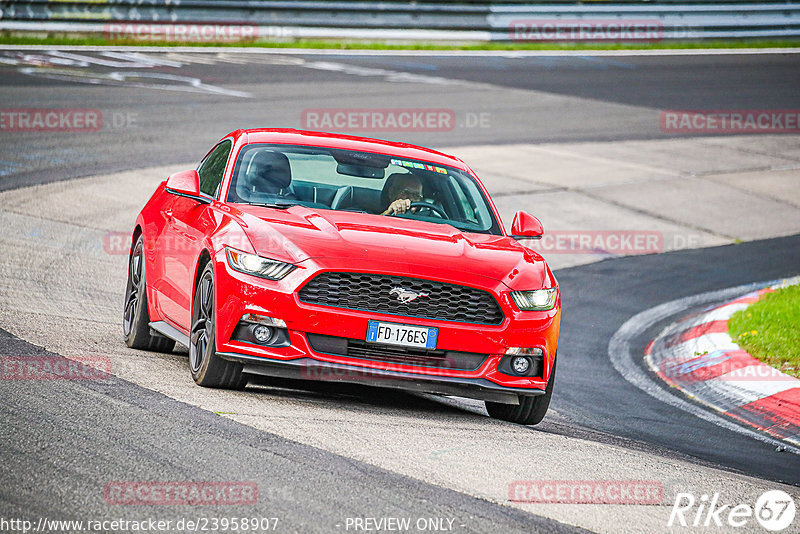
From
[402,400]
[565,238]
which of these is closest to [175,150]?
[565,238]

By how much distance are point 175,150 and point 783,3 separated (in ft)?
72.3

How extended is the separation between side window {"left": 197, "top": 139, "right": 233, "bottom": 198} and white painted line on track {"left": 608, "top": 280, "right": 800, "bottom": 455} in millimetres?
3649

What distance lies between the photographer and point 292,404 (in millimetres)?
6914

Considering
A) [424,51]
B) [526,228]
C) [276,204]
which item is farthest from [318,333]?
[424,51]

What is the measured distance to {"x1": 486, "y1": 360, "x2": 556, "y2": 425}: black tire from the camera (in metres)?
7.40

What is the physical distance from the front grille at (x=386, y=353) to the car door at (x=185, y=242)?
3.64ft

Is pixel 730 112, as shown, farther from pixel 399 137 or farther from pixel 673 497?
pixel 673 497

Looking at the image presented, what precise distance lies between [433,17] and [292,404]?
977 inches

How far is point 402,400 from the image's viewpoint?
7852 millimetres

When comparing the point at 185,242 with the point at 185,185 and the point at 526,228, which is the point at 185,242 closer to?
the point at 185,185

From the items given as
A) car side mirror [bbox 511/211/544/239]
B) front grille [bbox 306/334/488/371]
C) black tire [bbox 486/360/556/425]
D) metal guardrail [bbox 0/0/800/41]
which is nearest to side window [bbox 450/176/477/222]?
car side mirror [bbox 511/211/544/239]

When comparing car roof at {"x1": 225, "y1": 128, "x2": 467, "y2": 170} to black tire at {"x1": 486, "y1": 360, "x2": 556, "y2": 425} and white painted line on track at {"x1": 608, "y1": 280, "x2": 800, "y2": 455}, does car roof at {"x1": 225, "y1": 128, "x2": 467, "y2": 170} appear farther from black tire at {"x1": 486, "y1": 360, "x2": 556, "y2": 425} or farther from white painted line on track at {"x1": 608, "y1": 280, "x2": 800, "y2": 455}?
white painted line on track at {"x1": 608, "y1": 280, "x2": 800, "y2": 455}

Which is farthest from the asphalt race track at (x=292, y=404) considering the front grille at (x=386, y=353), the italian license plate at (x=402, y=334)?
the italian license plate at (x=402, y=334)

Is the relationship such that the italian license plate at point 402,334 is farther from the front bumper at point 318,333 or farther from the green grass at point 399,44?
the green grass at point 399,44
